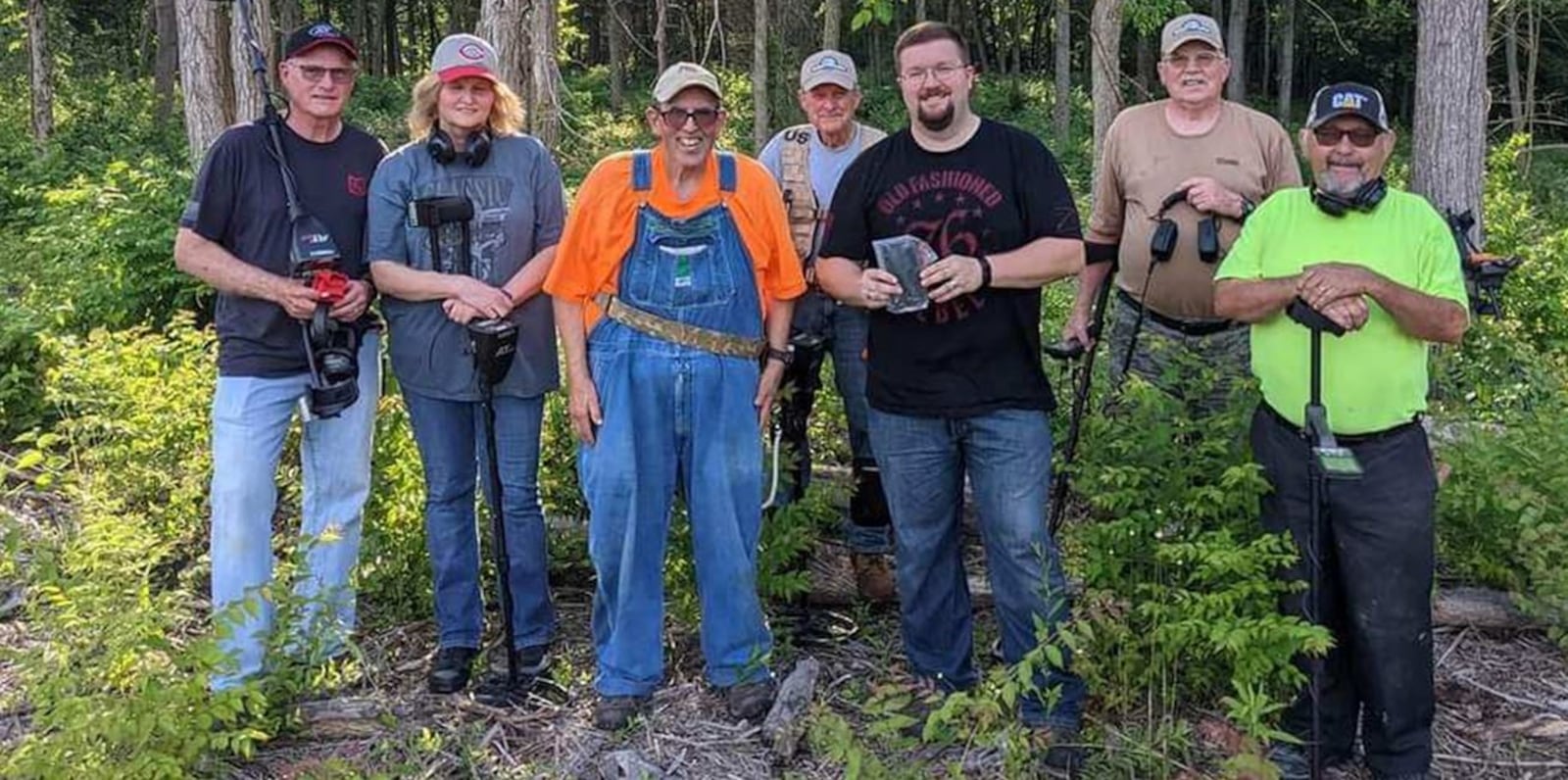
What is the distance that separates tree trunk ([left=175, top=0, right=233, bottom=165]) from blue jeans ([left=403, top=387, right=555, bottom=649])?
5819mm

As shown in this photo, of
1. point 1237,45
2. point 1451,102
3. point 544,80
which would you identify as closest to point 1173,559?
point 1451,102

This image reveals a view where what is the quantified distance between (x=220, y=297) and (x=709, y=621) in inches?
84.6

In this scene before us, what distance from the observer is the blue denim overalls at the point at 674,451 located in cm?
421

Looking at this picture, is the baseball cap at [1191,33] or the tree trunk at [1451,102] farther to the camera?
the tree trunk at [1451,102]

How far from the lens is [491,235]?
175 inches

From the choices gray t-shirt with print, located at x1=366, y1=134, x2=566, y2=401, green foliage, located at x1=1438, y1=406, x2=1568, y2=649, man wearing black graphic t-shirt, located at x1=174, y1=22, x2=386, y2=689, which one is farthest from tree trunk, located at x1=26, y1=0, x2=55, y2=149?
green foliage, located at x1=1438, y1=406, x2=1568, y2=649

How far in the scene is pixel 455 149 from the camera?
4398 millimetres

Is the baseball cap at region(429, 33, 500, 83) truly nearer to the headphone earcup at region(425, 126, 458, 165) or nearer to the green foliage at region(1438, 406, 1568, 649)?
the headphone earcup at region(425, 126, 458, 165)

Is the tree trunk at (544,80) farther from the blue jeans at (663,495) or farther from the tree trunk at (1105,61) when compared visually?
the tree trunk at (1105,61)

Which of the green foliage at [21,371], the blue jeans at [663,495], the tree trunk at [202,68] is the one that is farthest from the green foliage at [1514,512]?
the tree trunk at [202,68]

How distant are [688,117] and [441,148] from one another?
0.95 metres

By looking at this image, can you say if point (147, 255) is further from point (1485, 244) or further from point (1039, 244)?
point (1485, 244)

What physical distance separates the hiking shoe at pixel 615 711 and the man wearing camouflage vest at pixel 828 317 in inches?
44.3

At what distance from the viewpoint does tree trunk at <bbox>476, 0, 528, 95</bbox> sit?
26.3ft
